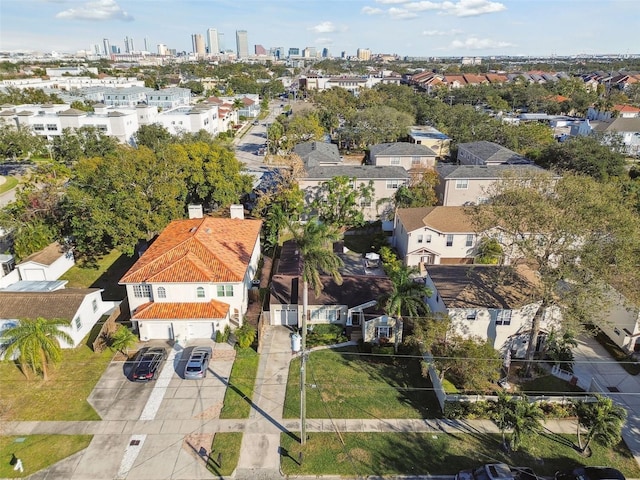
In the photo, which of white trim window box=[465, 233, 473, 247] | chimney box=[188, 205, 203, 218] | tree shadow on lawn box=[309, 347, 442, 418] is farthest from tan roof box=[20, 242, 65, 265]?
white trim window box=[465, 233, 473, 247]

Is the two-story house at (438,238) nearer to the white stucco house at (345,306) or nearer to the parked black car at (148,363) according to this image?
the white stucco house at (345,306)

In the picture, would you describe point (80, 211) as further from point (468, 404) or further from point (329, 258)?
point (468, 404)

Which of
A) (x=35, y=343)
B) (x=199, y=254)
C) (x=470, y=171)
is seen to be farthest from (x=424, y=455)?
(x=470, y=171)

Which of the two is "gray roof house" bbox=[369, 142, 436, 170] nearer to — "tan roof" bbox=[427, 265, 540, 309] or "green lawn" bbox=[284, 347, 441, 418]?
"tan roof" bbox=[427, 265, 540, 309]

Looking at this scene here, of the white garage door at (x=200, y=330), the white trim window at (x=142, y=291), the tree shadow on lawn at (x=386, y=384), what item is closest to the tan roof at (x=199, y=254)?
the white trim window at (x=142, y=291)

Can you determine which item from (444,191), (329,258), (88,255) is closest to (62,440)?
(329,258)
